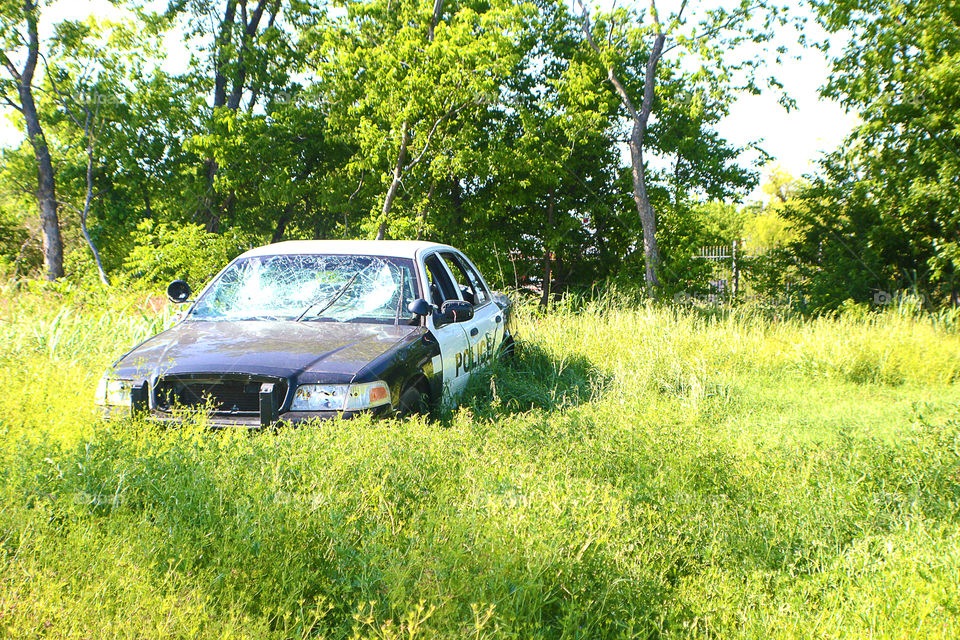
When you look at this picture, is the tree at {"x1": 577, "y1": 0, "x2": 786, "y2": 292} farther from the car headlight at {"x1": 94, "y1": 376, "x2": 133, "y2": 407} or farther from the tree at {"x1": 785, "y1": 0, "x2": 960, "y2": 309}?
the car headlight at {"x1": 94, "y1": 376, "x2": 133, "y2": 407}

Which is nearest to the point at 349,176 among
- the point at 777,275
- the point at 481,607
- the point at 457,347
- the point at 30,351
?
the point at 777,275

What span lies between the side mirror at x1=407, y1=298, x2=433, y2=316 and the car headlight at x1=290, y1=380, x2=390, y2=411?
1.13m

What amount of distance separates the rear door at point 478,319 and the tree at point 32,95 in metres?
19.2

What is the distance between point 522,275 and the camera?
2188 centimetres

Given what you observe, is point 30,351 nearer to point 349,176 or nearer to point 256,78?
point 349,176

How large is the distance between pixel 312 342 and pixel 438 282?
69.0 inches

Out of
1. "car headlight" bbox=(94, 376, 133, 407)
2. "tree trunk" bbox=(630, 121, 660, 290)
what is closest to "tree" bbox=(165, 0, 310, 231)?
"tree trunk" bbox=(630, 121, 660, 290)

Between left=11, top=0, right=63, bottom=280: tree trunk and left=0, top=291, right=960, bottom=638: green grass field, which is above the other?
left=11, top=0, right=63, bottom=280: tree trunk

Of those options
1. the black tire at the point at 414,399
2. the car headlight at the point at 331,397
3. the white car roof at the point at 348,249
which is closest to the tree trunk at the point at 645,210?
the white car roof at the point at 348,249

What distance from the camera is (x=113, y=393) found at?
493 centimetres

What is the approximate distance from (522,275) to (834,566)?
18553mm

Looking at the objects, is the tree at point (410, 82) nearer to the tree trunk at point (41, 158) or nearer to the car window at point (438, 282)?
the tree trunk at point (41, 158)

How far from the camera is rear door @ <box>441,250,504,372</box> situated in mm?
6922

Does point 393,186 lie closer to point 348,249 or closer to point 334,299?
point 348,249
